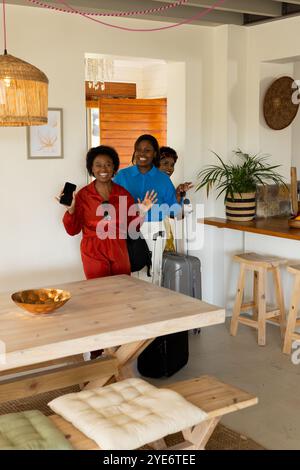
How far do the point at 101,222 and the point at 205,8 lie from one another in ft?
6.41

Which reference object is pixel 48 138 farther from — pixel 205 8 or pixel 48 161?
pixel 205 8

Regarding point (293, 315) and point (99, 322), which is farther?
point (293, 315)

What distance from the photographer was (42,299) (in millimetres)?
3113

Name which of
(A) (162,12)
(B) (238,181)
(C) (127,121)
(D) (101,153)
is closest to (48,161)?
(D) (101,153)

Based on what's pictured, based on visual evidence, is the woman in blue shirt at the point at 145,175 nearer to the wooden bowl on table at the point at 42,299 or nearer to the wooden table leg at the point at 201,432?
the wooden bowl on table at the point at 42,299

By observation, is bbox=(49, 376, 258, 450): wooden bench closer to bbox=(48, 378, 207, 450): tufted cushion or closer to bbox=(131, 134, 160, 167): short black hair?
bbox=(48, 378, 207, 450): tufted cushion

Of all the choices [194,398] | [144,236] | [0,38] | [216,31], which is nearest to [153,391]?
[194,398]

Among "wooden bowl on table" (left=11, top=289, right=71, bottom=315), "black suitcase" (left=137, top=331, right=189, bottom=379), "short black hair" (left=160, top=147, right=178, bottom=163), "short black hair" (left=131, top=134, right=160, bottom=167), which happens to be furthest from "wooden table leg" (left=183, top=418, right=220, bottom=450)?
"short black hair" (left=160, top=147, right=178, bottom=163)

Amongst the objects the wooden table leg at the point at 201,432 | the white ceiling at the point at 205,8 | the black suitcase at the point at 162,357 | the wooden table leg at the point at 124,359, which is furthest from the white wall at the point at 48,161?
the wooden table leg at the point at 201,432

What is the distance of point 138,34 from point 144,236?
157 centimetres

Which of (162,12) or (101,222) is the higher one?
(162,12)

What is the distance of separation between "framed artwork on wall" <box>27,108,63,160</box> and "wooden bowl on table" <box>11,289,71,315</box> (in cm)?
158

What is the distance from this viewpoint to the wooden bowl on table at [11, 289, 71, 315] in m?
2.84

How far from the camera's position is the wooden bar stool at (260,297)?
186 inches
